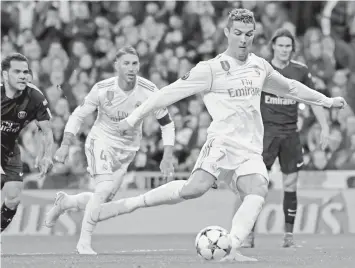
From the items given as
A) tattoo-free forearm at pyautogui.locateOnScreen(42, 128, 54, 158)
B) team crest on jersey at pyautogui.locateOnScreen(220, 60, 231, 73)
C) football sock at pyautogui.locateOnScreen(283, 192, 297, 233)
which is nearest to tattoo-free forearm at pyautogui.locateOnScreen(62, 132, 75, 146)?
tattoo-free forearm at pyautogui.locateOnScreen(42, 128, 54, 158)

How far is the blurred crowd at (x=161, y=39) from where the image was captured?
1823cm

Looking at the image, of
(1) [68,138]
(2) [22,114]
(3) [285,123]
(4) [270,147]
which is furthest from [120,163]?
(3) [285,123]

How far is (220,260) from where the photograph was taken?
9141 millimetres

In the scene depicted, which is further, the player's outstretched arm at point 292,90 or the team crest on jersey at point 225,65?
the player's outstretched arm at point 292,90

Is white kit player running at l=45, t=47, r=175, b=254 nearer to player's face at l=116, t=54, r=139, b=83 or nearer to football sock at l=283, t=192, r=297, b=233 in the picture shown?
player's face at l=116, t=54, r=139, b=83

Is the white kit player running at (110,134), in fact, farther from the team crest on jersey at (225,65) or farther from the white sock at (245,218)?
the white sock at (245,218)

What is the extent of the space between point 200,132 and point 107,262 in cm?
776

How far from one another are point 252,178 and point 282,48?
11.9 feet

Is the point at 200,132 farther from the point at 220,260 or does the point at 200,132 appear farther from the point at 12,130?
the point at 220,260

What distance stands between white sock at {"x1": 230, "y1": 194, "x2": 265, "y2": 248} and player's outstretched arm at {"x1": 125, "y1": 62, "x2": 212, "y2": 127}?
1.17m

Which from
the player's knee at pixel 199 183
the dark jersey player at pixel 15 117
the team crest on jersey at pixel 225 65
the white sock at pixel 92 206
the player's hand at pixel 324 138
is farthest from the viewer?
the player's hand at pixel 324 138

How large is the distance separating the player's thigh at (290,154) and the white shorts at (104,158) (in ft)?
6.63

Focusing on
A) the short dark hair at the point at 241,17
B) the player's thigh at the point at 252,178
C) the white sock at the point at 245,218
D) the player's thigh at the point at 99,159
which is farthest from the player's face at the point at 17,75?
the white sock at the point at 245,218

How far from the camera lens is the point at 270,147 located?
12.9 m
